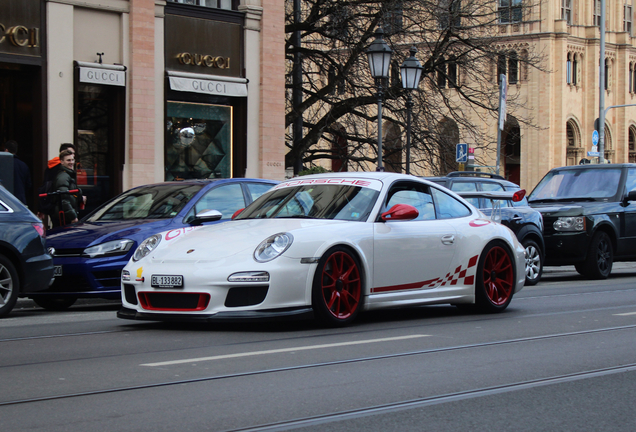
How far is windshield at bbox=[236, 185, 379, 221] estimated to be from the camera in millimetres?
8812

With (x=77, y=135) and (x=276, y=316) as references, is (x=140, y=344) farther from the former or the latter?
(x=77, y=135)

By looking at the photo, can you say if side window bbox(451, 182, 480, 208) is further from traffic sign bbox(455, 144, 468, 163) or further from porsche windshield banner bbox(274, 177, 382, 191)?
traffic sign bbox(455, 144, 468, 163)

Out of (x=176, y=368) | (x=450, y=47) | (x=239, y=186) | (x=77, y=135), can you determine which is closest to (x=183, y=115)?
(x=77, y=135)

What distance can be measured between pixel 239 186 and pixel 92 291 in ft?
8.48

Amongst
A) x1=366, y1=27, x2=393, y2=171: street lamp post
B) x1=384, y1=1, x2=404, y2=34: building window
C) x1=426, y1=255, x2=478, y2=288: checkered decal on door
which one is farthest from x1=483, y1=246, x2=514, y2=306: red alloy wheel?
x1=384, y1=1, x2=404, y2=34: building window

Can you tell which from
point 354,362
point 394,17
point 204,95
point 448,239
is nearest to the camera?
point 354,362

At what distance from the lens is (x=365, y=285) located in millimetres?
8594

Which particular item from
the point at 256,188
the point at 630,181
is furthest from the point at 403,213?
the point at 630,181

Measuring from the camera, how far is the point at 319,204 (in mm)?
8922

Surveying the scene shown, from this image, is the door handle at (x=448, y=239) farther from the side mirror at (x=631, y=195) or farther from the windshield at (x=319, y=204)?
the side mirror at (x=631, y=195)

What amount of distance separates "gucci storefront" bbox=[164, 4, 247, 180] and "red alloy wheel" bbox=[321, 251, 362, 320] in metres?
13.7

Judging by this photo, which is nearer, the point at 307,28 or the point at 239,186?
the point at 239,186

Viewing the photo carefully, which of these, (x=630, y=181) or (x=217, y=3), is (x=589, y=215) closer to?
→ (x=630, y=181)

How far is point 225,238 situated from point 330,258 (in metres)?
0.93
